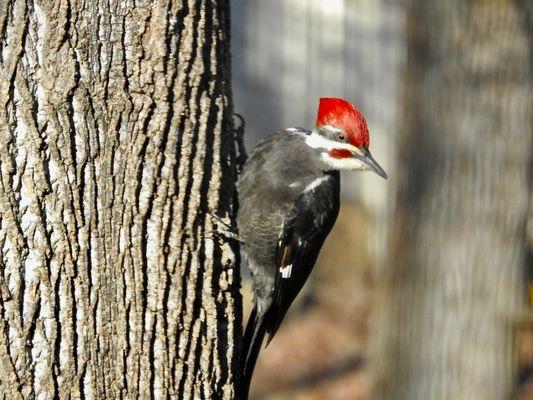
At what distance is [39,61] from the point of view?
288cm

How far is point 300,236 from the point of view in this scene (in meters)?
4.41

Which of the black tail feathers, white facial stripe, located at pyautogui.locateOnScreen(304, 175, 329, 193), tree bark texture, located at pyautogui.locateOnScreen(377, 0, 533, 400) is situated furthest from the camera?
tree bark texture, located at pyautogui.locateOnScreen(377, 0, 533, 400)

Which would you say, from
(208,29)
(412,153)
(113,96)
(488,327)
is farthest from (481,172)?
(113,96)

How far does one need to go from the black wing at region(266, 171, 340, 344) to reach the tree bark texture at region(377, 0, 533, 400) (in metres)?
1.65

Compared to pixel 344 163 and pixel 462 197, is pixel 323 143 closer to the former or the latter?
pixel 344 163

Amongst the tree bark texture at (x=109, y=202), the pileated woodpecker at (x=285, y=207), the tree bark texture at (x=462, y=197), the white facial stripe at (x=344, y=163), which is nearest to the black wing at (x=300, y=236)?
the pileated woodpecker at (x=285, y=207)

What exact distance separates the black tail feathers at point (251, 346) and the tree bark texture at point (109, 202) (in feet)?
1.51

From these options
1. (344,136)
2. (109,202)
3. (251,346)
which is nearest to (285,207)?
A: (344,136)

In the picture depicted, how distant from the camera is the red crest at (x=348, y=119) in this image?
157 inches

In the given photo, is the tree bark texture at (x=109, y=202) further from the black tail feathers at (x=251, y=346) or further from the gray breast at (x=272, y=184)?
the gray breast at (x=272, y=184)

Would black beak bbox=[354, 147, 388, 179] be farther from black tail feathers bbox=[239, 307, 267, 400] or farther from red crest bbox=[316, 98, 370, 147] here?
black tail feathers bbox=[239, 307, 267, 400]

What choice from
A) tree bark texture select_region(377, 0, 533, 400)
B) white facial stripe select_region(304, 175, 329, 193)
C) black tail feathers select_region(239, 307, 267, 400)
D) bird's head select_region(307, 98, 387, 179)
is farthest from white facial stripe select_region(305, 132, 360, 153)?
tree bark texture select_region(377, 0, 533, 400)

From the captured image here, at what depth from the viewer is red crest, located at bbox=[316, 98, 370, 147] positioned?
157 inches

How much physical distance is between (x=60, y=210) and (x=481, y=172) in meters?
3.60
